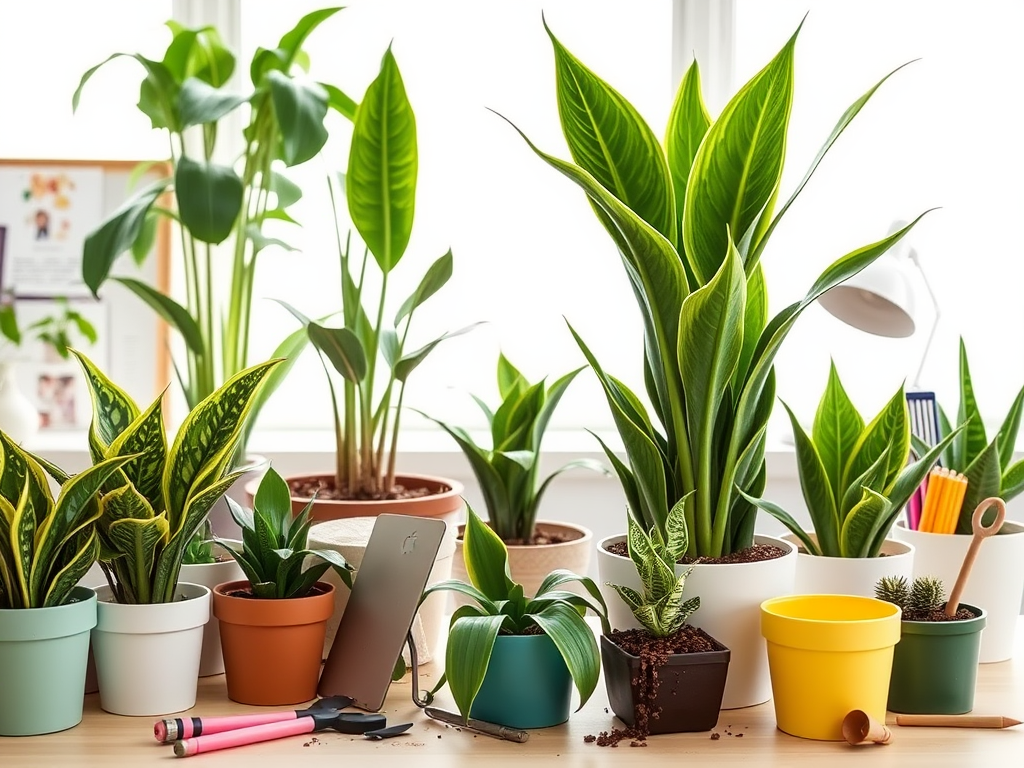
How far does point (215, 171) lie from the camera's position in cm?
149

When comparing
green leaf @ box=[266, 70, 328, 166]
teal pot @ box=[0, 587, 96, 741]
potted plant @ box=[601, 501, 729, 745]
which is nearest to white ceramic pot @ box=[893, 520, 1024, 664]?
potted plant @ box=[601, 501, 729, 745]

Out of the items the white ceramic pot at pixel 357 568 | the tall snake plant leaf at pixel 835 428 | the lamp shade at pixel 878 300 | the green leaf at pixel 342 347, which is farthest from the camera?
the lamp shade at pixel 878 300

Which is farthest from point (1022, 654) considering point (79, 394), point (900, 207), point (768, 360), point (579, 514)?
point (79, 394)

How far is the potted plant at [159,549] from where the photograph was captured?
90cm

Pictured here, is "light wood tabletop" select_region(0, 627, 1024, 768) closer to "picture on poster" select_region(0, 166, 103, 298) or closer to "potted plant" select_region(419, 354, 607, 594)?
"potted plant" select_region(419, 354, 607, 594)

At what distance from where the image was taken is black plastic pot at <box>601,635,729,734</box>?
86 cm

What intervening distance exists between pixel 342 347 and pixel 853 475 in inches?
23.2

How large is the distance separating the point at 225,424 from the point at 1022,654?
857 mm

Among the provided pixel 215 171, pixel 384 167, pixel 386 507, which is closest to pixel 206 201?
pixel 215 171

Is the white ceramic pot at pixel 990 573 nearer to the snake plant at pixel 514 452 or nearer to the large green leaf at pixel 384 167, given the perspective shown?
the snake plant at pixel 514 452

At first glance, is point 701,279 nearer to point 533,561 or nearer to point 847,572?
point 847,572

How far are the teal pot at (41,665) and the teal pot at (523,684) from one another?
1.09ft

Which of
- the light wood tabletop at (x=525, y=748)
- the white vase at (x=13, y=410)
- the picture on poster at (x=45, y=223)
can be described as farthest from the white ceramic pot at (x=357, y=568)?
the picture on poster at (x=45, y=223)

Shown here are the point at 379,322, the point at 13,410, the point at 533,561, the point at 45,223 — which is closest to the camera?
the point at 533,561
